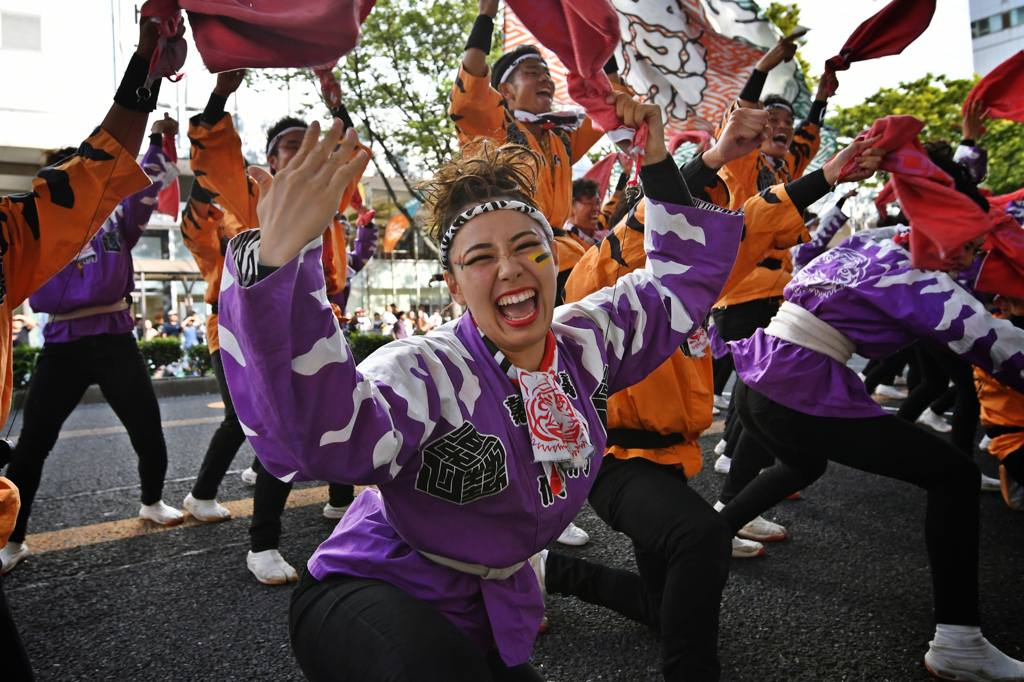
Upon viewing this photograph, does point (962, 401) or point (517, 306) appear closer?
point (517, 306)

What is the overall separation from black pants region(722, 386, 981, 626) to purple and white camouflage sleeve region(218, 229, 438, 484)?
6.38ft

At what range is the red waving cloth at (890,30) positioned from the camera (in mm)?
2494

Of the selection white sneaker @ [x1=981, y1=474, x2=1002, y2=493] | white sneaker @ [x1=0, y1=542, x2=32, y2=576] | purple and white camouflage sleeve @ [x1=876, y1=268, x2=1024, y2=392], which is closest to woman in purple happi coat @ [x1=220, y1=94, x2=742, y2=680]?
purple and white camouflage sleeve @ [x1=876, y1=268, x2=1024, y2=392]

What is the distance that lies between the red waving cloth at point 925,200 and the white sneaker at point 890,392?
4.93 m

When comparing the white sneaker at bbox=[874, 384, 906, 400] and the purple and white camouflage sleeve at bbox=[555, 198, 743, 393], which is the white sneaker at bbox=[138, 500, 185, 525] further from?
the white sneaker at bbox=[874, 384, 906, 400]

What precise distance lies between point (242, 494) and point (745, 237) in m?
3.65

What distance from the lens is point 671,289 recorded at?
192 centimetres

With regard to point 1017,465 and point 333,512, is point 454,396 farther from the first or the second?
point 1017,465

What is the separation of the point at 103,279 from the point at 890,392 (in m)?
7.21

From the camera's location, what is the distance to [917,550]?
3.29m

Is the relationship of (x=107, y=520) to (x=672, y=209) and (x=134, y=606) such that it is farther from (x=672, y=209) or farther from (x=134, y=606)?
(x=672, y=209)

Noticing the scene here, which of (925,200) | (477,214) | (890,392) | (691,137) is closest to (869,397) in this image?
(925,200)

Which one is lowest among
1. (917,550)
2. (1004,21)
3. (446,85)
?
(917,550)

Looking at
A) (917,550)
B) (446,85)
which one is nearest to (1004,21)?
(446,85)
